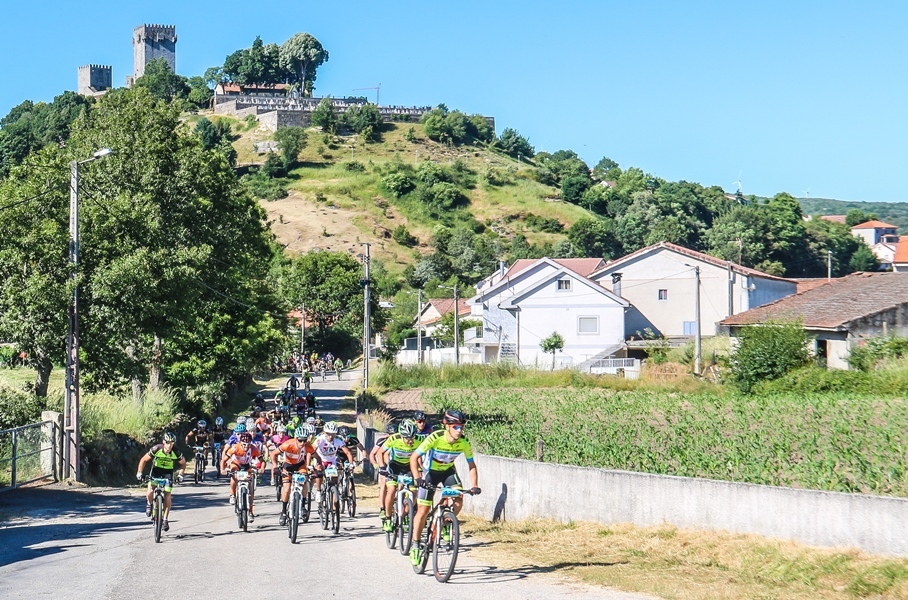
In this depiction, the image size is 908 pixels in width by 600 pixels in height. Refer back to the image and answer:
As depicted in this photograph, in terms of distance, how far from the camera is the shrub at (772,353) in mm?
42903

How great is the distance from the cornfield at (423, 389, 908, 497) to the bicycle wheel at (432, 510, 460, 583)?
6876 mm

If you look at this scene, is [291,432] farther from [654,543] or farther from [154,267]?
[154,267]

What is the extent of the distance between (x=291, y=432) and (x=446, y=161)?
510 feet

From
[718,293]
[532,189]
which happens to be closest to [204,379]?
[718,293]

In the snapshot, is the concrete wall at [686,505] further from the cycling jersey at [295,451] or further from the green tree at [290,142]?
the green tree at [290,142]

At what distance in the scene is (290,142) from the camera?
167 m

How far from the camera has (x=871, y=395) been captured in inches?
1415

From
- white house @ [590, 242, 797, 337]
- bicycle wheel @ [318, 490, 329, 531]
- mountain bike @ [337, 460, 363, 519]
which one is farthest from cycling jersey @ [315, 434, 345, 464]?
white house @ [590, 242, 797, 337]

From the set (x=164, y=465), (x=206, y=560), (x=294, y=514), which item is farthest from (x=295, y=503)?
(x=164, y=465)

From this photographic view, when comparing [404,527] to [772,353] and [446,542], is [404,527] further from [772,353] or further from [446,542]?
[772,353]

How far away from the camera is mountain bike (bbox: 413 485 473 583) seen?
13242 mm

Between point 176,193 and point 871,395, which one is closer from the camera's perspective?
point 871,395

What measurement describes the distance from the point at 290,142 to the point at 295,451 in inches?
6007

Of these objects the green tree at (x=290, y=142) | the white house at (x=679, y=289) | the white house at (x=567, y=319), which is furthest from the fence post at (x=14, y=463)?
the green tree at (x=290, y=142)
